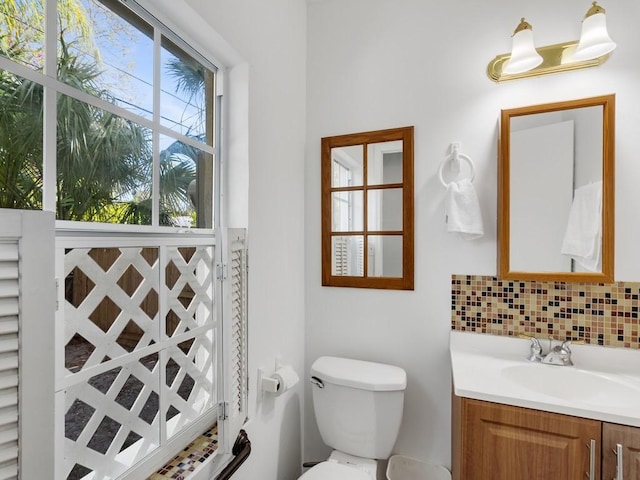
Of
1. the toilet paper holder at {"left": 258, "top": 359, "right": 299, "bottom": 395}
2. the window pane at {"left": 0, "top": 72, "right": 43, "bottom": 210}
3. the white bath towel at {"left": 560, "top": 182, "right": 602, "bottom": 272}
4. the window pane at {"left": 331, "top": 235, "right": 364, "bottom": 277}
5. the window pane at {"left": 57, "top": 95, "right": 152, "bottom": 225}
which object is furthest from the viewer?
the window pane at {"left": 331, "top": 235, "right": 364, "bottom": 277}

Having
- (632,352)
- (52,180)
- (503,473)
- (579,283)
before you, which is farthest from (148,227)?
(632,352)

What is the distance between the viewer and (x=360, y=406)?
4.85 ft

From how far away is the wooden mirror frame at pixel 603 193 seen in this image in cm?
128

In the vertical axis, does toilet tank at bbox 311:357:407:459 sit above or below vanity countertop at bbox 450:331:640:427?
below

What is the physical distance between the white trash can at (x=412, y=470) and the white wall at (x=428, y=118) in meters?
0.04

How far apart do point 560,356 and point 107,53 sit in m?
1.87

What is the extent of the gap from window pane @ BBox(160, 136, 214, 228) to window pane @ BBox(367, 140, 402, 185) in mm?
840

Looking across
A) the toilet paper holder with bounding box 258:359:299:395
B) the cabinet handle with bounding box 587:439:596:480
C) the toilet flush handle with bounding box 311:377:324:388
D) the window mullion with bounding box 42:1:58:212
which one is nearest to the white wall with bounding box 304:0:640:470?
the toilet flush handle with bounding box 311:377:324:388

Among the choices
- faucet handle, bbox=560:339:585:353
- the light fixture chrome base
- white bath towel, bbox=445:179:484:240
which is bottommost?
faucet handle, bbox=560:339:585:353

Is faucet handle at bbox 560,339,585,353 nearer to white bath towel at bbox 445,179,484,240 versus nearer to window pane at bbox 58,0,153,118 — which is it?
white bath towel at bbox 445,179,484,240

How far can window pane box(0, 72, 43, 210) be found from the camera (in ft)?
2.15

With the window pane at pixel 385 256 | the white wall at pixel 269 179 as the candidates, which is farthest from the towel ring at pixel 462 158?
the white wall at pixel 269 179

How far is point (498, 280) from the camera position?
151 centimetres

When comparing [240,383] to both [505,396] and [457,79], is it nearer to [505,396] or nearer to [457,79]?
[505,396]
